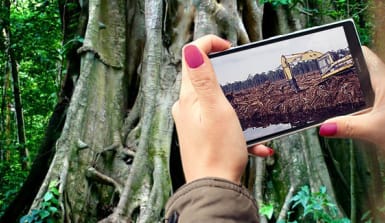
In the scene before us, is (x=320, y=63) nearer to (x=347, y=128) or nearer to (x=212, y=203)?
(x=347, y=128)

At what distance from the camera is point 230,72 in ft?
3.93

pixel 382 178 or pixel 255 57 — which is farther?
pixel 382 178

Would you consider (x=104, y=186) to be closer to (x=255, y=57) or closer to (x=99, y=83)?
(x=99, y=83)

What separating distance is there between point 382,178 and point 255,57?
1.83m

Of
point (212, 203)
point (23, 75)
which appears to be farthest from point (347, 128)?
point (23, 75)

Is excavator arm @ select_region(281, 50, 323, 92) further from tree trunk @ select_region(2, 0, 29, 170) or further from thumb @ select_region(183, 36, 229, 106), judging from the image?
tree trunk @ select_region(2, 0, 29, 170)

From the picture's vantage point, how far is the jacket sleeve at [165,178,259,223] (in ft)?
2.29

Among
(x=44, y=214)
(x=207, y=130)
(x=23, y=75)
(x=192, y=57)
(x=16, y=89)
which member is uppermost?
(x=23, y=75)

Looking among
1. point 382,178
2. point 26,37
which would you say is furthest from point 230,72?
point 26,37

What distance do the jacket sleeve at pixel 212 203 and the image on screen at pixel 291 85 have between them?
0.48 m

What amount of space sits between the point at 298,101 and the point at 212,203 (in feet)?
2.04

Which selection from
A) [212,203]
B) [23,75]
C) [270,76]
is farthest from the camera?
[23,75]

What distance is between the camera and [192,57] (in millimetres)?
885

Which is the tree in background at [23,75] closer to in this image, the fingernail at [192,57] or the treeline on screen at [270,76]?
the treeline on screen at [270,76]
